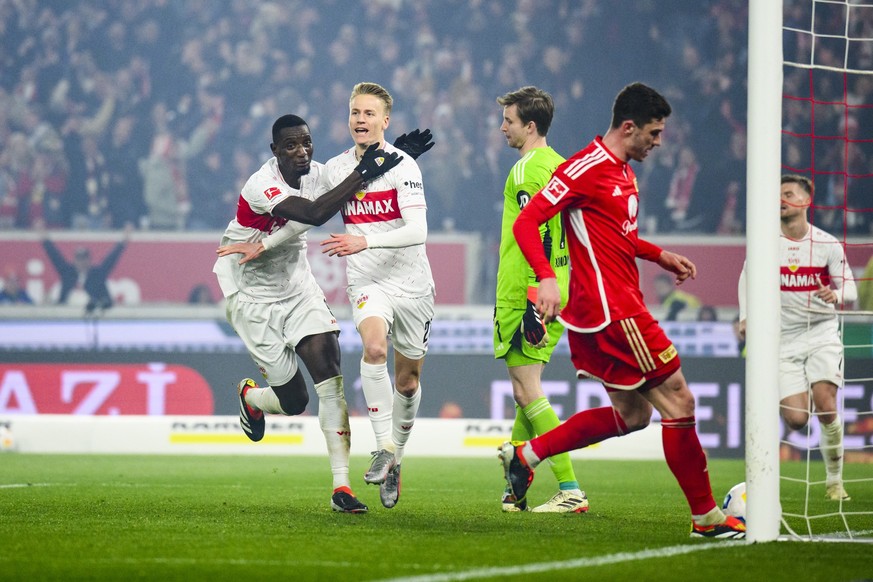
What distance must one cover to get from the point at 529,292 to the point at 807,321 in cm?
266

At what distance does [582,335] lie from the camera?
17.2 feet

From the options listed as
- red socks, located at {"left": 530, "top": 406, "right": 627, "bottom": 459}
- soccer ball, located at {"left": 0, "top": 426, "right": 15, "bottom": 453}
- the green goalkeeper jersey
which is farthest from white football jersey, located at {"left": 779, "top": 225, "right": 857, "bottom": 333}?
soccer ball, located at {"left": 0, "top": 426, "right": 15, "bottom": 453}

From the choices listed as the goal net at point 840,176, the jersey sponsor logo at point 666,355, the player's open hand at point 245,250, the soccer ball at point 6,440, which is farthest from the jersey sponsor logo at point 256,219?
the soccer ball at point 6,440

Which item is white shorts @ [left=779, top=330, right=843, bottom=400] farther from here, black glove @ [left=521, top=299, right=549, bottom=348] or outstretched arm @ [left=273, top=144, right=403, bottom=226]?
outstretched arm @ [left=273, top=144, right=403, bottom=226]

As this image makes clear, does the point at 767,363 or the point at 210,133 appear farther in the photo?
the point at 210,133

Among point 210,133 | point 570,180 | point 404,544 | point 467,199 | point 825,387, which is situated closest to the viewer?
point 404,544

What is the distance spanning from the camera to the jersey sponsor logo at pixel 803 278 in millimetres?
8406

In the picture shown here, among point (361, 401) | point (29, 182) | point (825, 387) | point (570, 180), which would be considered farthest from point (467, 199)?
point (570, 180)

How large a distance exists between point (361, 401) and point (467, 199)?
5320 mm

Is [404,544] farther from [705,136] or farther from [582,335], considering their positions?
[705,136]

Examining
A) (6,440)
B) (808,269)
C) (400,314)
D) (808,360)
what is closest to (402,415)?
(400,314)

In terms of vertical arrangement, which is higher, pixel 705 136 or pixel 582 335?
pixel 705 136

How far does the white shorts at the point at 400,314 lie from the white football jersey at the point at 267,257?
43 cm

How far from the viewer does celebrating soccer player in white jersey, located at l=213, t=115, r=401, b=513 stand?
6340mm
